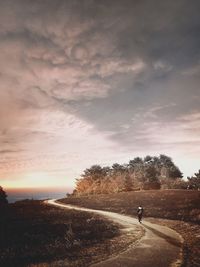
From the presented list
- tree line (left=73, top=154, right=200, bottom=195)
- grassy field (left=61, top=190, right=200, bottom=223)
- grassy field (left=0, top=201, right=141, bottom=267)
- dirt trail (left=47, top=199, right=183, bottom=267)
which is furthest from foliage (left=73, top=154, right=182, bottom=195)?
dirt trail (left=47, top=199, right=183, bottom=267)

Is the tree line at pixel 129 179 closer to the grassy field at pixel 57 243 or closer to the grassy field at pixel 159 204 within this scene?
the grassy field at pixel 159 204

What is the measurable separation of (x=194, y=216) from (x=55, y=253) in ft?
63.0

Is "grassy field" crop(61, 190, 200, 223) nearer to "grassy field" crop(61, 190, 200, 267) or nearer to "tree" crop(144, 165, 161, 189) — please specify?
"grassy field" crop(61, 190, 200, 267)

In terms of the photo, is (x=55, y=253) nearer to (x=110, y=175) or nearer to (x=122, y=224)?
(x=122, y=224)

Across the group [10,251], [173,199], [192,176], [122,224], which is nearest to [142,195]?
[173,199]

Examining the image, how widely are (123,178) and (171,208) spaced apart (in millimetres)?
34262

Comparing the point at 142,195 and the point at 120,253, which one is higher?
the point at 142,195

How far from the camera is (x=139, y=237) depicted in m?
20.8

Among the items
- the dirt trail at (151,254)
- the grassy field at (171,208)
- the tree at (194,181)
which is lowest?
the dirt trail at (151,254)

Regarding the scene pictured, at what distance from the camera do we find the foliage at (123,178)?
6912cm

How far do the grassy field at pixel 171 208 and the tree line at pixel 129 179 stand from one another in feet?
39.7

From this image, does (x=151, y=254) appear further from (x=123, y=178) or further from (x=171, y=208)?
(x=123, y=178)

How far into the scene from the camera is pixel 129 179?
72250 mm

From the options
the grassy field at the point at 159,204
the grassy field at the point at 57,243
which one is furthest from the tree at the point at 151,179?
the grassy field at the point at 57,243
